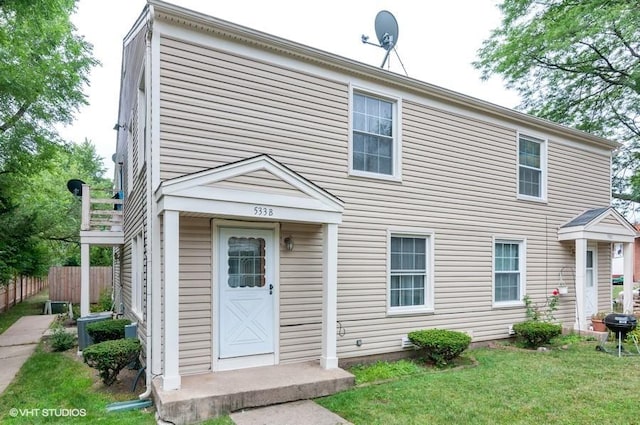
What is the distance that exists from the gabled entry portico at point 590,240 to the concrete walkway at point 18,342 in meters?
11.3

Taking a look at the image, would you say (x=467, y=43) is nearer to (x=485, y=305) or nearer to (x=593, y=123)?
(x=593, y=123)

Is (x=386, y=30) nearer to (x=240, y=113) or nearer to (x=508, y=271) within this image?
(x=240, y=113)

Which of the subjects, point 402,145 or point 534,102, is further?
point 534,102

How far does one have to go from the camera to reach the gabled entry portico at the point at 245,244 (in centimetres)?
468

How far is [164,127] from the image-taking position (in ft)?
17.2

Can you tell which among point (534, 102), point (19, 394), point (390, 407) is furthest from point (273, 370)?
point (534, 102)

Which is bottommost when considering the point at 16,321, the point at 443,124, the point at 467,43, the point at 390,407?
the point at 16,321

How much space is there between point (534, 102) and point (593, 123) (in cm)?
224

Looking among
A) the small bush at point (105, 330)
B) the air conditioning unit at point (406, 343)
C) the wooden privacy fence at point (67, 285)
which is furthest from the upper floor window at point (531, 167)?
the wooden privacy fence at point (67, 285)

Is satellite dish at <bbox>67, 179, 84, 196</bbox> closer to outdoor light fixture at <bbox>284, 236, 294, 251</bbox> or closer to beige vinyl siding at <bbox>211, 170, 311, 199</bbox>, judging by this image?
outdoor light fixture at <bbox>284, 236, 294, 251</bbox>

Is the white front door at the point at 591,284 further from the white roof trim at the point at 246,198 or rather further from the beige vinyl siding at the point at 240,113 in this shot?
the white roof trim at the point at 246,198

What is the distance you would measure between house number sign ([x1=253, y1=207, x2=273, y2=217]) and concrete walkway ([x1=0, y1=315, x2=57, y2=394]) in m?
4.36

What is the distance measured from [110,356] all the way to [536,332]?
7.64m

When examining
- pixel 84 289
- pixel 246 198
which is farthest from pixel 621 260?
pixel 84 289
